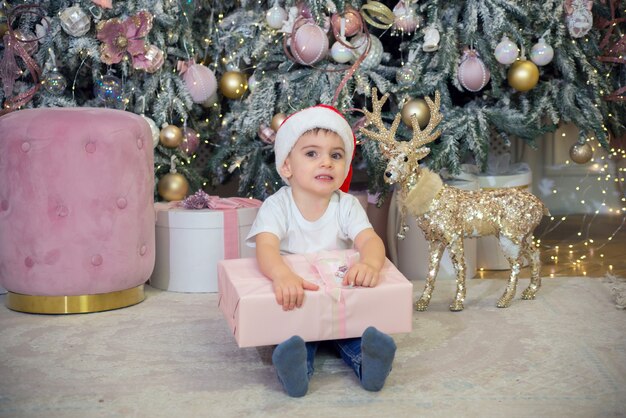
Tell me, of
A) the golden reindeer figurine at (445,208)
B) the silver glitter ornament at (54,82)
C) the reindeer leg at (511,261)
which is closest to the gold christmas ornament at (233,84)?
the silver glitter ornament at (54,82)

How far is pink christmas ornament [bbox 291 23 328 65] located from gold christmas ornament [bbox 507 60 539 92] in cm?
68

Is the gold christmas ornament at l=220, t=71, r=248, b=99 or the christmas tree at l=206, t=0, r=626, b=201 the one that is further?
the gold christmas ornament at l=220, t=71, r=248, b=99

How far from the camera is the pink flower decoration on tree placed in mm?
2824

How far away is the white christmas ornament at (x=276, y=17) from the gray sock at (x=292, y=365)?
153cm

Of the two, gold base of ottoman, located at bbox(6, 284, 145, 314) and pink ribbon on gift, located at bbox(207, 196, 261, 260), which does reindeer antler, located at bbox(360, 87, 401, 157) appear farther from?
gold base of ottoman, located at bbox(6, 284, 145, 314)

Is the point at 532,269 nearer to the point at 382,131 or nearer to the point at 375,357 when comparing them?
the point at 382,131

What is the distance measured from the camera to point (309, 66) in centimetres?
296

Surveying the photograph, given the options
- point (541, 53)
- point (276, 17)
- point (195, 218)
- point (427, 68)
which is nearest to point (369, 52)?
point (427, 68)

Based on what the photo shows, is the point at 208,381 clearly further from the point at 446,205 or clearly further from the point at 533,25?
the point at 533,25

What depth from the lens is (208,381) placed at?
1820mm

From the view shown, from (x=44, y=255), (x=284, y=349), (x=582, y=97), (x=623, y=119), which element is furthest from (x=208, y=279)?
(x=623, y=119)

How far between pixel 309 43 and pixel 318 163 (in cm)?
87

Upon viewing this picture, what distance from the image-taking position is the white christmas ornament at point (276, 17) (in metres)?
2.85

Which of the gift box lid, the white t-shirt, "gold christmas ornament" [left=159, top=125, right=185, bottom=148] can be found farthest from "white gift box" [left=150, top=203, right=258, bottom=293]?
the white t-shirt
